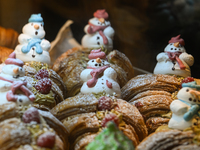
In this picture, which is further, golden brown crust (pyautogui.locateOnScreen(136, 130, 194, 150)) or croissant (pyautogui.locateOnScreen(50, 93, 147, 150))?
croissant (pyautogui.locateOnScreen(50, 93, 147, 150))

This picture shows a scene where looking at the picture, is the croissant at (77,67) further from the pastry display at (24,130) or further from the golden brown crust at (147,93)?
the pastry display at (24,130)

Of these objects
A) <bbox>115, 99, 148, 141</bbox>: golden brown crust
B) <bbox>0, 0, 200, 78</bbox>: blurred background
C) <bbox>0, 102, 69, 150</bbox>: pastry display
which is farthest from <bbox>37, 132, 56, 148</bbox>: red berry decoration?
<bbox>0, 0, 200, 78</bbox>: blurred background

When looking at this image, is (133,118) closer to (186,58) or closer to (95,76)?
(95,76)

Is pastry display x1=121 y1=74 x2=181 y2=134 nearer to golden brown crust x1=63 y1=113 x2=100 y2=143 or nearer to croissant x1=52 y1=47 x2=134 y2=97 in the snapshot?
croissant x1=52 y1=47 x2=134 y2=97

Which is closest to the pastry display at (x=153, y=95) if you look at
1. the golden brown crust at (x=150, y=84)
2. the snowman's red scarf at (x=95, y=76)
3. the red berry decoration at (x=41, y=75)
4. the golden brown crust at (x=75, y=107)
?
the golden brown crust at (x=150, y=84)

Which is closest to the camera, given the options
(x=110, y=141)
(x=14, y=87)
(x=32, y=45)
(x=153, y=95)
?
(x=110, y=141)

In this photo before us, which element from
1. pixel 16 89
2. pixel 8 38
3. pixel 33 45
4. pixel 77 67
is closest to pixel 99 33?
pixel 77 67
